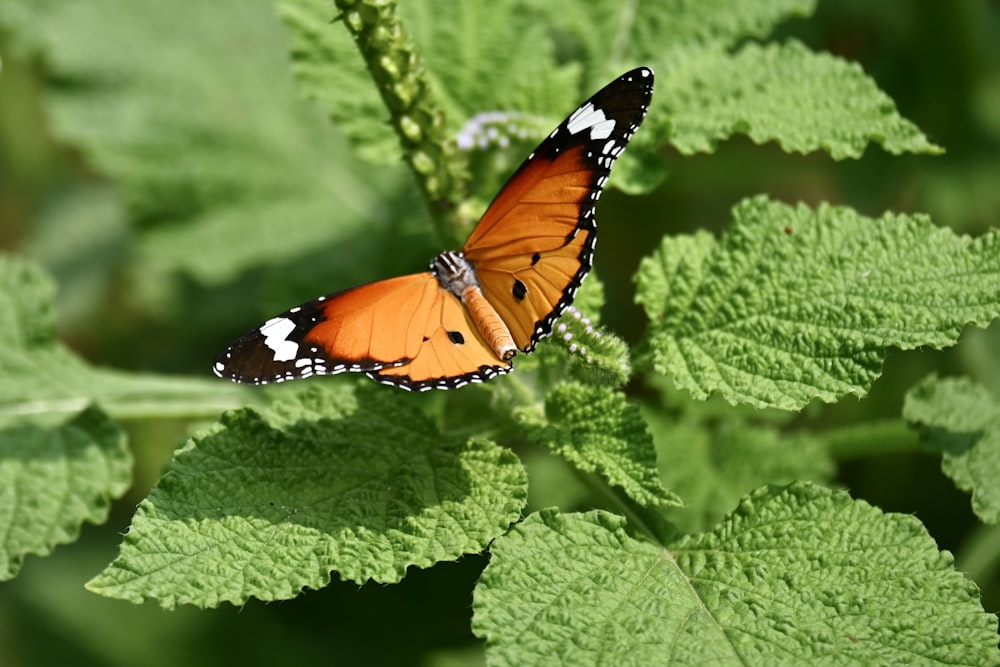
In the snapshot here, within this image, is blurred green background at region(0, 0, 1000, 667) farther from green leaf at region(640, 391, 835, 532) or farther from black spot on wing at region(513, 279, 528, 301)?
black spot on wing at region(513, 279, 528, 301)

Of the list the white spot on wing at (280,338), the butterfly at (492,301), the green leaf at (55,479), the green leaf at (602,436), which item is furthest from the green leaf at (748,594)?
the green leaf at (55,479)

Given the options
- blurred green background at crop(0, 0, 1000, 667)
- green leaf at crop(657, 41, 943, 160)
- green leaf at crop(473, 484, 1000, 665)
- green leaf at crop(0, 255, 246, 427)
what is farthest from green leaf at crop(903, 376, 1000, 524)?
green leaf at crop(0, 255, 246, 427)

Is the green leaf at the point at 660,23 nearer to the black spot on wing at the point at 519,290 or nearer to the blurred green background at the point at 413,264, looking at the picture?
the blurred green background at the point at 413,264

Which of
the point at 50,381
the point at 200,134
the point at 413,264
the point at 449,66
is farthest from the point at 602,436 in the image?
the point at 200,134

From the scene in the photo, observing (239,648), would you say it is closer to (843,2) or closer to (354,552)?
(354,552)

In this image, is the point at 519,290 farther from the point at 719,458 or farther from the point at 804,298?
the point at 719,458

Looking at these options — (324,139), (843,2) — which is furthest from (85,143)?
(843,2)
